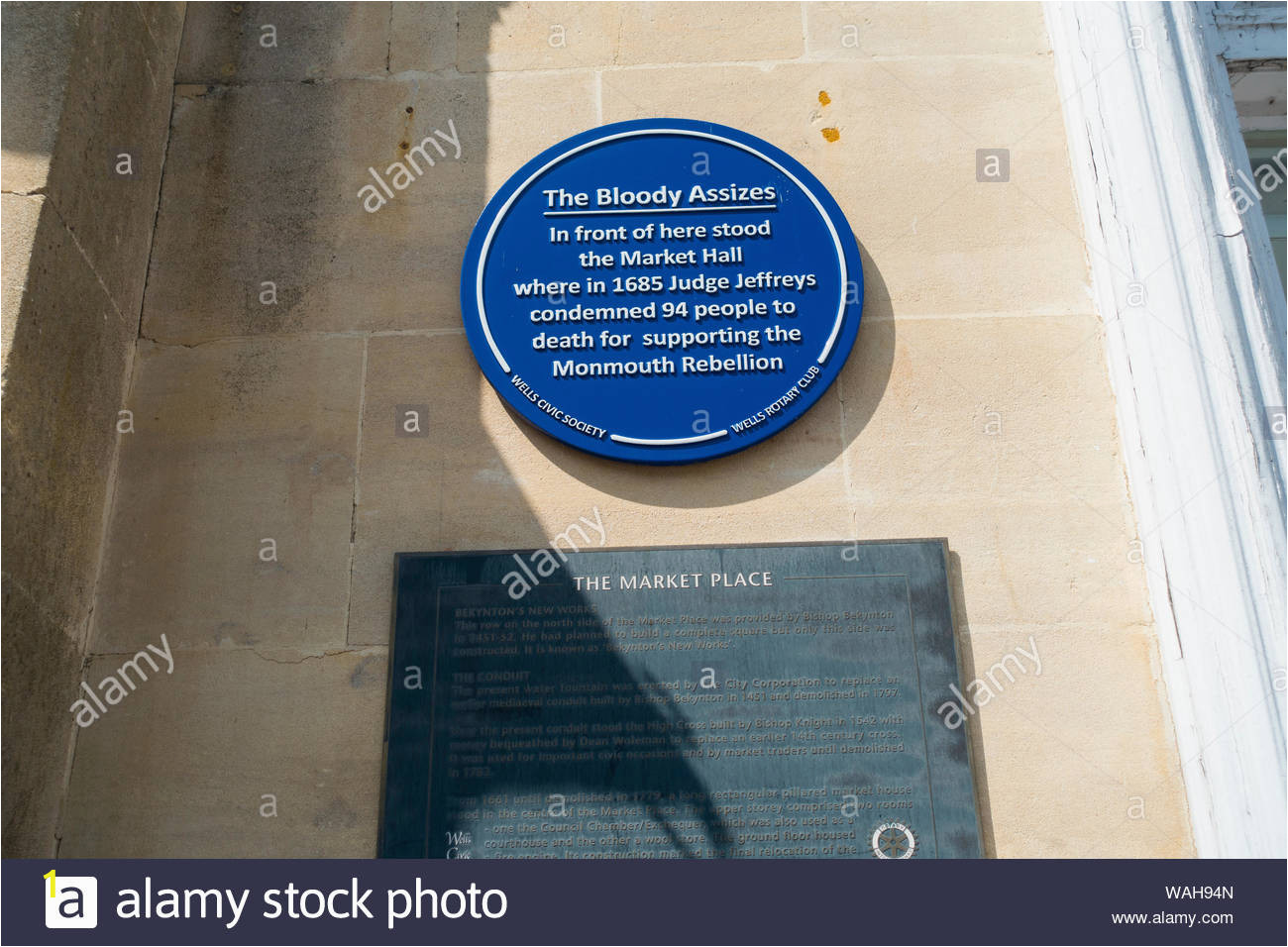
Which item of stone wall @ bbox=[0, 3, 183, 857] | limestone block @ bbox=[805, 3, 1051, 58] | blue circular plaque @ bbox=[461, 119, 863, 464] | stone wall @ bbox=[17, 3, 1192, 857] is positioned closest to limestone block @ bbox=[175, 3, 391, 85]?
stone wall @ bbox=[17, 3, 1192, 857]

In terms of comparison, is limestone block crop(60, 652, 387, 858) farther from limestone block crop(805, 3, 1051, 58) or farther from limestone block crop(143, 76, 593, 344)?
limestone block crop(805, 3, 1051, 58)

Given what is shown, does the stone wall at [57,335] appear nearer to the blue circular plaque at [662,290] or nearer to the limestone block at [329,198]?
the limestone block at [329,198]

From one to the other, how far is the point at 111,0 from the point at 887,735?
5.53 meters

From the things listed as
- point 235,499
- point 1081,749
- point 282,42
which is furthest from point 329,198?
point 1081,749

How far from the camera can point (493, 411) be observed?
611 centimetres

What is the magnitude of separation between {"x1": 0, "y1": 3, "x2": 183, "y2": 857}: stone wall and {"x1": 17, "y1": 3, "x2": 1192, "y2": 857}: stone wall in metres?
0.17

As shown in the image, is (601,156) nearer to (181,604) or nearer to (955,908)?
(181,604)

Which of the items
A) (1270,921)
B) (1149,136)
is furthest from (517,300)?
(1270,921)

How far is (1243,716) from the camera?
502 centimetres

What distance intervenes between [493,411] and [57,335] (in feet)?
6.78

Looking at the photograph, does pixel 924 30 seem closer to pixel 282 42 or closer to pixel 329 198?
pixel 329 198

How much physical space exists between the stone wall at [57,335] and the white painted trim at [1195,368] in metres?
4.92

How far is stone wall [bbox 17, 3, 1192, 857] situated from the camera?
17.7 ft

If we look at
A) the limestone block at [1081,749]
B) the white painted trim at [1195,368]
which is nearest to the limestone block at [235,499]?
the limestone block at [1081,749]
